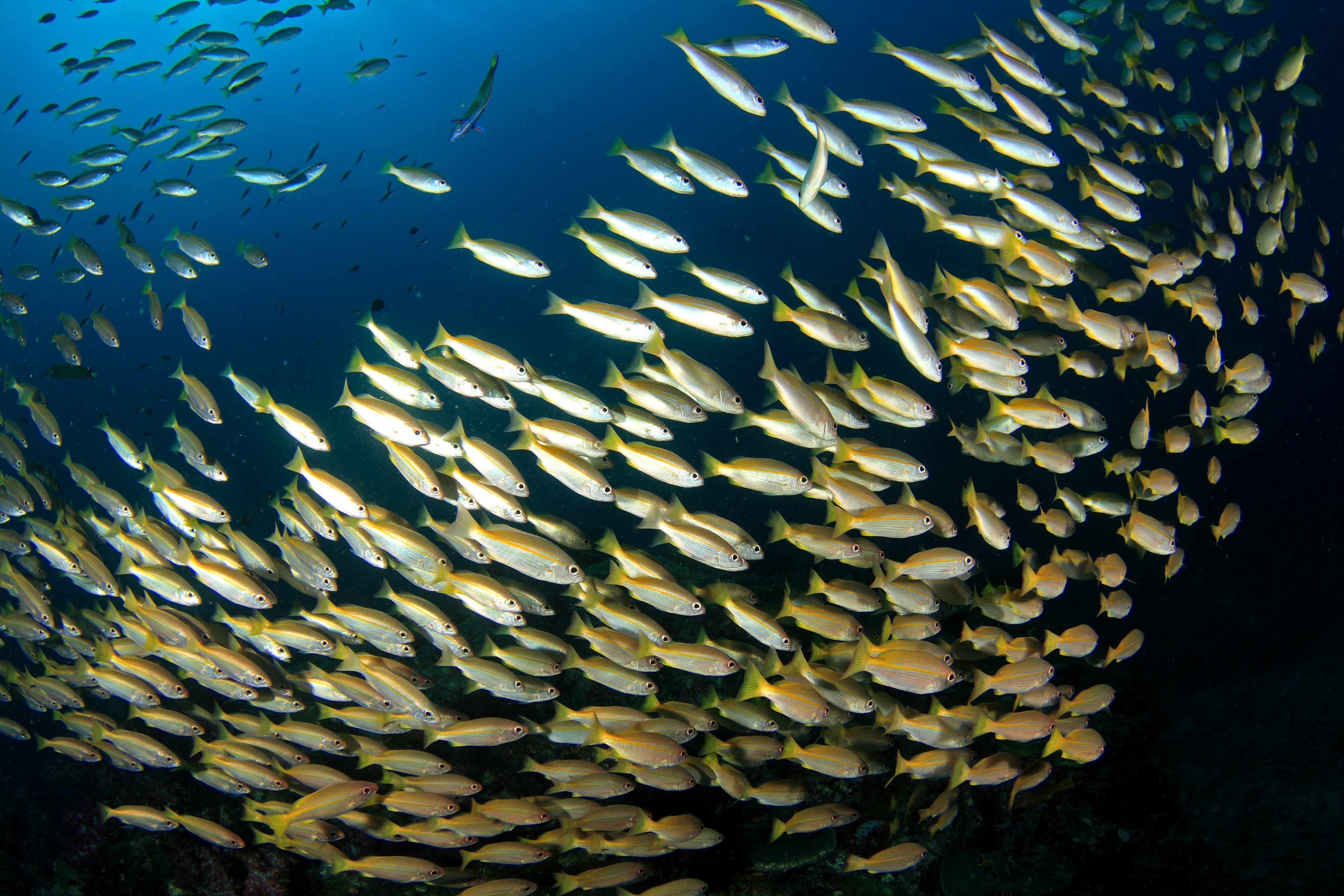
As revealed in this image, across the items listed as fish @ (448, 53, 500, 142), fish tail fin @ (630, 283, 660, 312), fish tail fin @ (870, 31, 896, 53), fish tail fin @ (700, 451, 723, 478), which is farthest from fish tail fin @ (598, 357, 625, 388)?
fish tail fin @ (870, 31, 896, 53)

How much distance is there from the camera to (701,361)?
80.2 feet

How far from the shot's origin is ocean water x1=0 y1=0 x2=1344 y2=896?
20.7 feet

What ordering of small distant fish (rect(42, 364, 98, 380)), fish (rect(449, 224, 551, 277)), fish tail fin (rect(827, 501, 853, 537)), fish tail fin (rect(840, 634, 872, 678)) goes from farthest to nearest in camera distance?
small distant fish (rect(42, 364, 98, 380)) < fish (rect(449, 224, 551, 277)) < fish tail fin (rect(827, 501, 853, 537)) < fish tail fin (rect(840, 634, 872, 678))

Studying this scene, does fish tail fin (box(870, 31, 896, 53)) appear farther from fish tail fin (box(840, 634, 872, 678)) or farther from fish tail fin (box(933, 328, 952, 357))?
fish tail fin (box(840, 634, 872, 678))

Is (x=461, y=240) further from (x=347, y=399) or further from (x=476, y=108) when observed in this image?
(x=347, y=399)

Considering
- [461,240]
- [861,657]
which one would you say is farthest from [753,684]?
[461,240]

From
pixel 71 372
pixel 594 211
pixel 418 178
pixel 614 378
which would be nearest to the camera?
pixel 614 378

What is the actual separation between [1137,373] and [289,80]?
57444mm

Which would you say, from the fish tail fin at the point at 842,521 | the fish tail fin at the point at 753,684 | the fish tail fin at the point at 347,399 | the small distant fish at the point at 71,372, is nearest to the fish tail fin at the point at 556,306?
the fish tail fin at the point at 347,399

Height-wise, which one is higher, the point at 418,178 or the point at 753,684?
the point at 418,178

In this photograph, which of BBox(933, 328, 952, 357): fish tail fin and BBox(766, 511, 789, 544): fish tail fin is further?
BBox(933, 328, 952, 357): fish tail fin

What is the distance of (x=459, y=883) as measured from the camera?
491cm

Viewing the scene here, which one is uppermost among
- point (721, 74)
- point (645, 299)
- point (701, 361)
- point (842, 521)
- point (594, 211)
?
point (701, 361)

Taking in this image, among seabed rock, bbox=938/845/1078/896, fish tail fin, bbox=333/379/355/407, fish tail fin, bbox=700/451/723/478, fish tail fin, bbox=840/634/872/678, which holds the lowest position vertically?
seabed rock, bbox=938/845/1078/896
